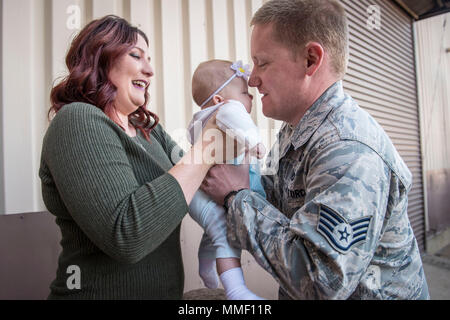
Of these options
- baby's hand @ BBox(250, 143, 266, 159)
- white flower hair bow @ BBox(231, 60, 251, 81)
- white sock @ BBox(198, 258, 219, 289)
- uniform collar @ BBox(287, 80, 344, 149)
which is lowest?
white sock @ BBox(198, 258, 219, 289)

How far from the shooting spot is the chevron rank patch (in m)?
0.76

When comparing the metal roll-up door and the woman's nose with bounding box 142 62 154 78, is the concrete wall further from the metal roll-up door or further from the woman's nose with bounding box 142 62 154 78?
the woman's nose with bounding box 142 62 154 78

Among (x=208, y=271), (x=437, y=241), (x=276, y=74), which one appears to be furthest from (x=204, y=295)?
(x=437, y=241)

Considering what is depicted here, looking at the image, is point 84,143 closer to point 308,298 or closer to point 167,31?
point 308,298

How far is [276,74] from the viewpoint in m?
1.04

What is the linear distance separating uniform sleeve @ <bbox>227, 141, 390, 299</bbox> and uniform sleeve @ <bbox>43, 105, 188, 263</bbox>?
0.32 metres

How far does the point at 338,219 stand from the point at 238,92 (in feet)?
3.07

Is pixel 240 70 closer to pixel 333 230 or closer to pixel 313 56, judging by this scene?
pixel 313 56

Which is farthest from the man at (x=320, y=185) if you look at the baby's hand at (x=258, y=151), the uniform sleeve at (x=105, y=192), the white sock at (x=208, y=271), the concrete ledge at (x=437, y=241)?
the concrete ledge at (x=437, y=241)

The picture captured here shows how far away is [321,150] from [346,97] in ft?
0.92

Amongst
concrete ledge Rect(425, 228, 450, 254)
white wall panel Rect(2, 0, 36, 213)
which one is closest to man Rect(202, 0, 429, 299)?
white wall panel Rect(2, 0, 36, 213)

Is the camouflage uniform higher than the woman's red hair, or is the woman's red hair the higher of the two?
the woman's red hair

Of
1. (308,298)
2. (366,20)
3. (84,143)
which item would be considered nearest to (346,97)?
(308,298)

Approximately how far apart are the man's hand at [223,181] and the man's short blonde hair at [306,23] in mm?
515
